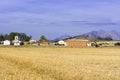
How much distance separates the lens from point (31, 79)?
56.8ft

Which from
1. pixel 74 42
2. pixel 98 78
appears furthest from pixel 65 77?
pixel 74 42

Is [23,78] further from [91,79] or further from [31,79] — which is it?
[91,79]

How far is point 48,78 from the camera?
58.2 ft

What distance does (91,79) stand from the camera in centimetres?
1778

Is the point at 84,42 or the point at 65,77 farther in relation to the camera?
the point at 84,42

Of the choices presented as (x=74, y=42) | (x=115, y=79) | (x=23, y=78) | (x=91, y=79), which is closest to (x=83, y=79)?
(x=91, y=79)

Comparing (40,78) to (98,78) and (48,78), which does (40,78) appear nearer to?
(48,78)

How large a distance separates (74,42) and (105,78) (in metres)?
178

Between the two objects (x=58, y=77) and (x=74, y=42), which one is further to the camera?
(x=74, y=42)

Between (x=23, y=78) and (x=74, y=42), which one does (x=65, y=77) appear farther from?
(x=74, y=42)

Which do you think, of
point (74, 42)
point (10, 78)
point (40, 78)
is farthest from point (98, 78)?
point (74, 42)

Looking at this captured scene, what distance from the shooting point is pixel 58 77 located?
18.2m

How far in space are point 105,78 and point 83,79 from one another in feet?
4.39

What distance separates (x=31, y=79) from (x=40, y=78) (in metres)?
0.58
